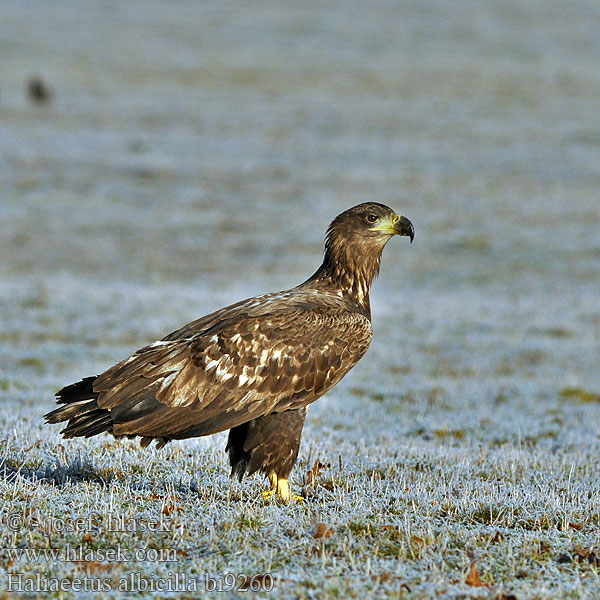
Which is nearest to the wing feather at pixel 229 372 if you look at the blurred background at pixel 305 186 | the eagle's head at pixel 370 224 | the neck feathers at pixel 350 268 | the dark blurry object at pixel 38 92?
the neck feathers at pixel 350 268

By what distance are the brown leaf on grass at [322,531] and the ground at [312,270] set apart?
0.14 metres

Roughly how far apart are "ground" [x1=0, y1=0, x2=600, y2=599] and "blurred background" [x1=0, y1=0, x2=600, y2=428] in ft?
0.48

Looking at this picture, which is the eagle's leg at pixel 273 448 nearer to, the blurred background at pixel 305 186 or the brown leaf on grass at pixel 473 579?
the brown leaf on grass at pixel 473 579

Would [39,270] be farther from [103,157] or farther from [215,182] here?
[103,157]

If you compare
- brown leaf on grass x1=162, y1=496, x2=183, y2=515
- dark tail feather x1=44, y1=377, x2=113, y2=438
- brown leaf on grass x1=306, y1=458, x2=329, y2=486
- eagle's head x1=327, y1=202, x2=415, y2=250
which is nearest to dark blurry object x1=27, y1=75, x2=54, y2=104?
eagle's head x1=327, y1=202, x2=415, y2=250

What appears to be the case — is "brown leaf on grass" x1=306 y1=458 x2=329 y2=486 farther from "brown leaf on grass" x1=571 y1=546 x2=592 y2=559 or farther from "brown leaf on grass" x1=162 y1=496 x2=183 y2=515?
"brown leaf on grass" x1=571 y1=546 x2=592 y2=559

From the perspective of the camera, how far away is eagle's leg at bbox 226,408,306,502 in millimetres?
8016

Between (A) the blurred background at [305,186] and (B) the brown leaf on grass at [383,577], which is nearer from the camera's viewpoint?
(B) the brown leaf on grass at [383,577]

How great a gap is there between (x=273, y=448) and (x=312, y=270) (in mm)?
17898

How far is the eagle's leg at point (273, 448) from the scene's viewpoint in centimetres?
802

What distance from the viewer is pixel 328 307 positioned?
8461mm

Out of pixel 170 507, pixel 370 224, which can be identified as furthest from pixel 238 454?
pixel 370 224

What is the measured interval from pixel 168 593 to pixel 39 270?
68.6 feet

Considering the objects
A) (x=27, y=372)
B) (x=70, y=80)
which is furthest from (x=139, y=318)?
(x=70, y=80)
